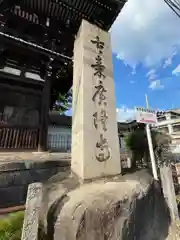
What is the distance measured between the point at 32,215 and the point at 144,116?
3.65m

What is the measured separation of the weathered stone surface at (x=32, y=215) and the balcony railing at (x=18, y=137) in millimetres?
5086

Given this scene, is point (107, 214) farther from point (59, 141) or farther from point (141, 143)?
point (59, 141)

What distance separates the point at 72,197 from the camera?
8.61 feet

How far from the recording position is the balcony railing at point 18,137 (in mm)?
6605

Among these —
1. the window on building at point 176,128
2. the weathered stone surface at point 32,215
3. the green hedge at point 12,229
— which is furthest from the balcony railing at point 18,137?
the window on building at point 176,128

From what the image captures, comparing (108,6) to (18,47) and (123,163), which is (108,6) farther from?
(123,163)

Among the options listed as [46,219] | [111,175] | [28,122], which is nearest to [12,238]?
[46,219]

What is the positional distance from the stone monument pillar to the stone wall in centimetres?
117

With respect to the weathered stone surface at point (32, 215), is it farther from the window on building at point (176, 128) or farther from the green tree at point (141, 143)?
the window on building at point (176, 128)

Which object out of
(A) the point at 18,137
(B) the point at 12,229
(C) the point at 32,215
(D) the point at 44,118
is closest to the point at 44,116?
(D) the point at 44,118

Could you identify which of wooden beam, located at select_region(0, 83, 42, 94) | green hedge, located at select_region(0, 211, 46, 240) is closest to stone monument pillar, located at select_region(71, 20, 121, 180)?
green hedge, located at select_region(0, 211, 46, 240)

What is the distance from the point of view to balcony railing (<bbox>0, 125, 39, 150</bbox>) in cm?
660

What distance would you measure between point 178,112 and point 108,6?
96.3ft

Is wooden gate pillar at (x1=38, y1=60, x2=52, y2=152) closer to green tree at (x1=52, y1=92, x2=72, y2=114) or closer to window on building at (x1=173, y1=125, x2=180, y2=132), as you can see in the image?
green tree at (x1=52, y1=92, x2=72, y2=114)
